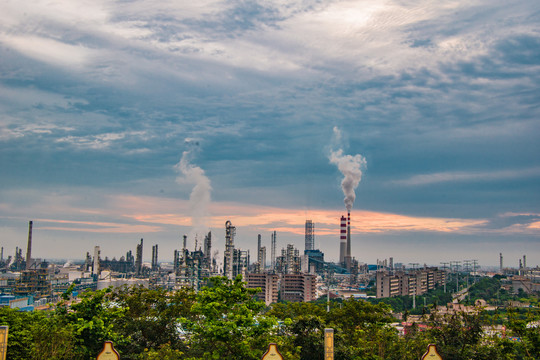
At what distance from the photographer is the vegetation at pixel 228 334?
10.4 meters

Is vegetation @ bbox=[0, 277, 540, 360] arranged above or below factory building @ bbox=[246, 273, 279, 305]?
above

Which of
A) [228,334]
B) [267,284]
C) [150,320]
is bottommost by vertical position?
[267,284]

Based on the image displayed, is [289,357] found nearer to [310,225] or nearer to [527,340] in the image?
[527,340]

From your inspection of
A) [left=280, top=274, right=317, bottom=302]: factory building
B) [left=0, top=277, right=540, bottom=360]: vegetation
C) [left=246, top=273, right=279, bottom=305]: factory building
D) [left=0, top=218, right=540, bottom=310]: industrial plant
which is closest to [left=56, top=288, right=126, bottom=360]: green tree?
[left=0, top=277, right=540, bottom=360]: vegetation

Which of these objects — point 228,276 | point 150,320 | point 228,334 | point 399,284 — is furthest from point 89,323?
point 399,284

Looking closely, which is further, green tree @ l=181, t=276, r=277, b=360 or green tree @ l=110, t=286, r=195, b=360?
green tree @ l=110, t=286, r=195, b=360

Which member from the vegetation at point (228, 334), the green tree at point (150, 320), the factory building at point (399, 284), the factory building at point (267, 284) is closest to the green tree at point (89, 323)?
the vegetation at point (228, 334)

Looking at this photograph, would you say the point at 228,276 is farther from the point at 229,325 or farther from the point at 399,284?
the point at 229,325

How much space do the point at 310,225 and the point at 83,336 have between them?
11475 cm

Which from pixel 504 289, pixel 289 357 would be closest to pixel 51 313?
pixel 289 357

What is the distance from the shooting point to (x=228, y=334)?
10422 mm

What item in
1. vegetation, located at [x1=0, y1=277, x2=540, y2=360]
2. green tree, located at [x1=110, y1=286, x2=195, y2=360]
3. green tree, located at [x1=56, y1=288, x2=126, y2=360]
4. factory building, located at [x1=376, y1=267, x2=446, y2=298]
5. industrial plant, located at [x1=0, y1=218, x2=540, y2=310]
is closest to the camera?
vegetation, located at [x1=0, y1=277, x2=540, y2=360]

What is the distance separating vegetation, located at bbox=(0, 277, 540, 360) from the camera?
34.0ft

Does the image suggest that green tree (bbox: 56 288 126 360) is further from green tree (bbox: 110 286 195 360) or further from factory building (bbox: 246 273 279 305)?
factory building (bbox: 246 273 279 305)
